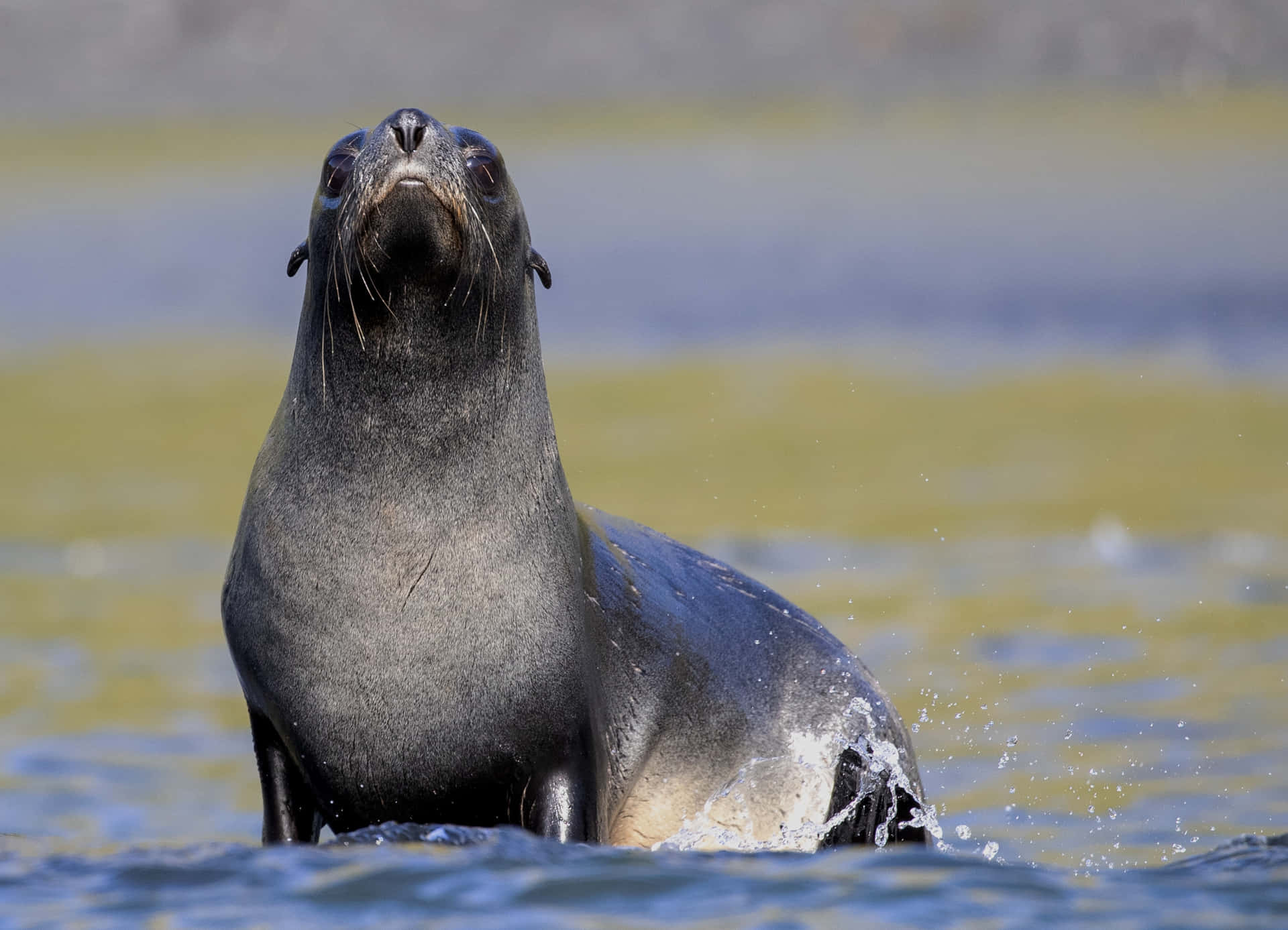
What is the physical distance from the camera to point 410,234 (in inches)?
237

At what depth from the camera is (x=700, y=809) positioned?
6922mm

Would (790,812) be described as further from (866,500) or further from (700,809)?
(866,500)

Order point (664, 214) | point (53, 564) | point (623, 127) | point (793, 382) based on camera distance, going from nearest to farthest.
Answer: point (53, 564), point (793, 382), point (664, 214), point (623, 127)

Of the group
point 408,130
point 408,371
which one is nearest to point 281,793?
point 408,371

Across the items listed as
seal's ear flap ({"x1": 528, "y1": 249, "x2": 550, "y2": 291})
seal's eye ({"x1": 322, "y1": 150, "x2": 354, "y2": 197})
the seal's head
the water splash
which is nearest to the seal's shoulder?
the water splash

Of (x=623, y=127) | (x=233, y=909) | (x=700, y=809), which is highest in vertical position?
(x=623, y=127)

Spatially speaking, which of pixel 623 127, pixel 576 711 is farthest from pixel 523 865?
pixel 623 127

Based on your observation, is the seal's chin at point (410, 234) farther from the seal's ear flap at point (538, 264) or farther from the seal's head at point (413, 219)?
the seal's ear flap at point (538, 264)

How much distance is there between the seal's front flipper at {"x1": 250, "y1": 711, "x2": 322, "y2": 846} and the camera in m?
6.29

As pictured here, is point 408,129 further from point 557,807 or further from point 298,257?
point 557,807

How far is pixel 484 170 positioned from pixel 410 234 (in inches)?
15.7

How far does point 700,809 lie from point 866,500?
10.8 m

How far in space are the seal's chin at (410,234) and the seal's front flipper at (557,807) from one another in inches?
58.6

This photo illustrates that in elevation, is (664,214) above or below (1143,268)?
above
